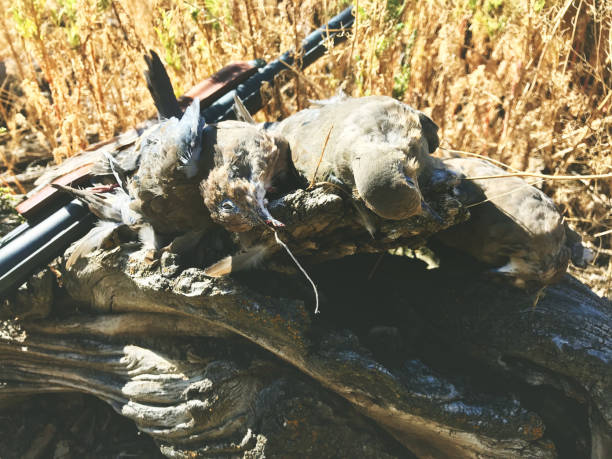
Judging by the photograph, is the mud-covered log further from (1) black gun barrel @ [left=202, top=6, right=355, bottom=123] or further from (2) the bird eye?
(1) black gun barrel @ [left=202, top=6, right=355, bottom=123]

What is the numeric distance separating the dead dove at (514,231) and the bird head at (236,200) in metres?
0.72

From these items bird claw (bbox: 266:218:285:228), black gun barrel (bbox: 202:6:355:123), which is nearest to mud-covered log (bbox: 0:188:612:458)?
bird claw (bbox: 266:218:285:228)

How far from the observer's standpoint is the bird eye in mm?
1442

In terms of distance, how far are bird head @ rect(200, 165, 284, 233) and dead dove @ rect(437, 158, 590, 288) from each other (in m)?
0.72

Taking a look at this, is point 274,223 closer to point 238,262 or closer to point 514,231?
point 238,262

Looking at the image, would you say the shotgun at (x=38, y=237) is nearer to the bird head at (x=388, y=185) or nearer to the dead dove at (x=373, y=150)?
the dead dove at (x=373, y=150)

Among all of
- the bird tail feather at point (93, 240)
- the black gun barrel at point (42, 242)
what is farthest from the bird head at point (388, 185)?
the black gun barrel at point (42, 242)

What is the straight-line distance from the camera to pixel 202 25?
2.86 metres

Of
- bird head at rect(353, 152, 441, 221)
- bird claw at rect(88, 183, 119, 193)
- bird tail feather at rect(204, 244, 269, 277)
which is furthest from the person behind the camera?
bird claw at rect(88, 183, 119, 193)

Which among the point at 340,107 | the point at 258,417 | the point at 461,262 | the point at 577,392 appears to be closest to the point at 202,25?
the point at 340,107

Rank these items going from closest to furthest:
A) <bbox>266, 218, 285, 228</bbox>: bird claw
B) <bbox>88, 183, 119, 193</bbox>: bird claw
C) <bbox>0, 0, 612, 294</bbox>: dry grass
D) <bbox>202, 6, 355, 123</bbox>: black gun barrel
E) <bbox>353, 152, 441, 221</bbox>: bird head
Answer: <bbox>353, 152, 441, 221</bbox>: bird head < <bbox>266, 218, 285, 228</bbox>: bird claw < <bbox>88, 183, 119, 193</bbox>: bird claw < <bbox>202, 6, 355, 123</bbox>: black gun barrel < <bbox>0, 0, 612, 294</bbox>: dry grass

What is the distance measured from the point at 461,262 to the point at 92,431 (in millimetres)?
1839

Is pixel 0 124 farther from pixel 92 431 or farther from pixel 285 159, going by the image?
pixel 285 159

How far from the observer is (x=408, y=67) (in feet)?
9.20
